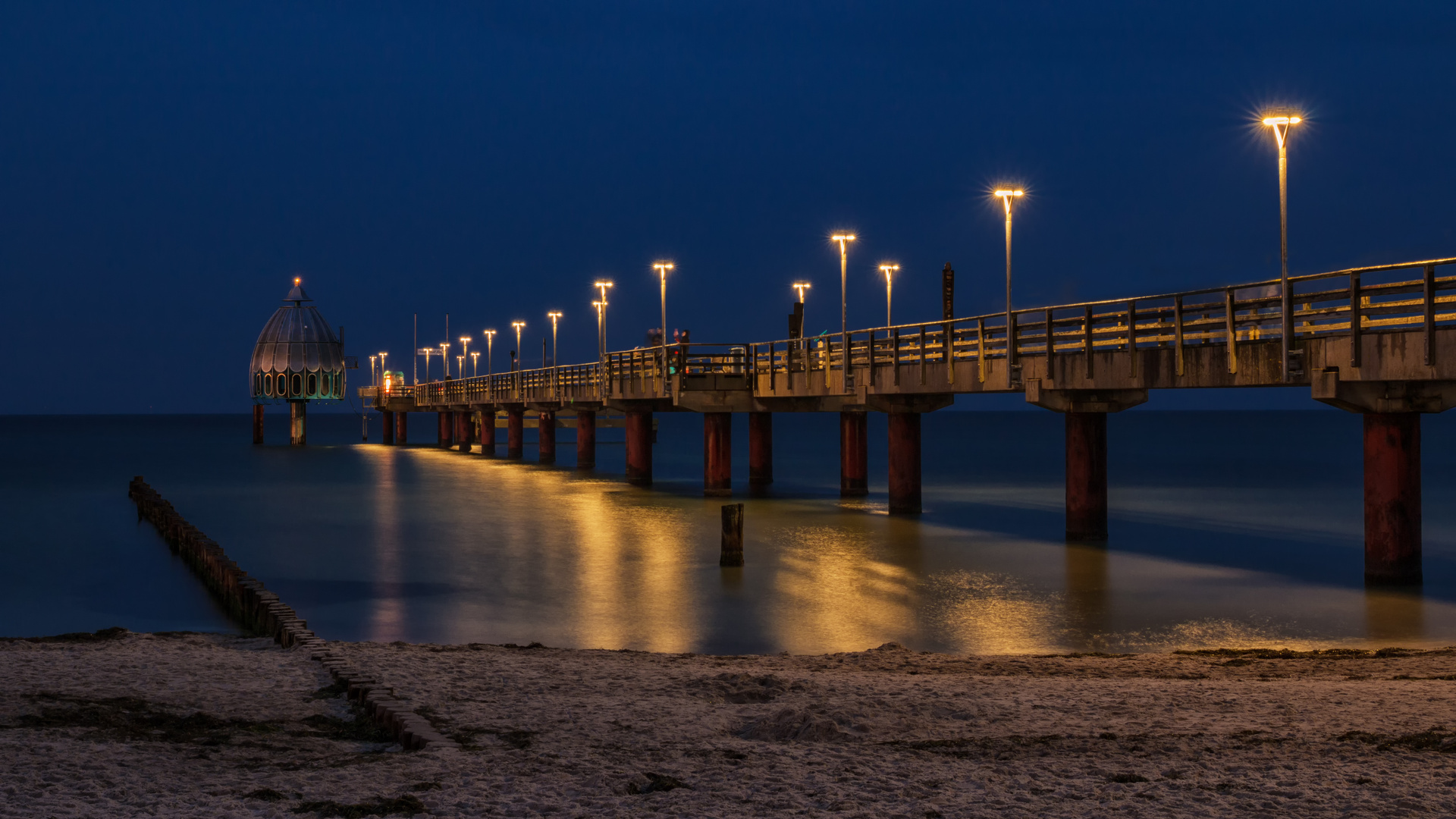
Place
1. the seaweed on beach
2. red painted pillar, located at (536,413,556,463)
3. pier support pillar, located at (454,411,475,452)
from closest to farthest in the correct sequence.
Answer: the seaweed on beach, red painted pillar, located at (536,413,556,463), pier support pillar, located at (454,411,475,452)

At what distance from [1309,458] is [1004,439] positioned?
59.8 meters

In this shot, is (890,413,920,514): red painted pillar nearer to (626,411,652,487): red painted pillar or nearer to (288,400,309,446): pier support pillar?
(626,411,652,487): red painted pillar

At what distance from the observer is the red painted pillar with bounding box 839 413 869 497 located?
4556 cm

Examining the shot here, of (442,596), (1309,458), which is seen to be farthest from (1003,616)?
(1309,458)

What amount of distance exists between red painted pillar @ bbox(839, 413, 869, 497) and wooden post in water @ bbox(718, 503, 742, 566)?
61.1 ft

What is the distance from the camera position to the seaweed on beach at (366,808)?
8078mm

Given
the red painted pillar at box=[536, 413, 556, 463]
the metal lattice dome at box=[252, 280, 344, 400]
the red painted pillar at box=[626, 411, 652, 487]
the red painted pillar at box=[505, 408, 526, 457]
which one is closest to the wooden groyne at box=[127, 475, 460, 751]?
the red painted pillar at box=[626, 411, 652, 487]

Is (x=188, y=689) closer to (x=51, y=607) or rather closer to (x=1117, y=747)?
(x=1117, y=747)

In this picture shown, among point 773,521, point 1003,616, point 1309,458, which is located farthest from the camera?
point 1309,458

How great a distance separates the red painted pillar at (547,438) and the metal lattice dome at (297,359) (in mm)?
47598

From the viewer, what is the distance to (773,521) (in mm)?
36844

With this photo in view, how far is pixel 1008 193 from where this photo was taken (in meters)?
30.6

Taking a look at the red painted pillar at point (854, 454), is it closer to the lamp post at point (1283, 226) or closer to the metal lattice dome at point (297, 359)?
the lamp post at point (1283, 226)

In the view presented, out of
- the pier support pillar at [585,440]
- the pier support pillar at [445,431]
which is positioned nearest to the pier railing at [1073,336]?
the pier support pillar at [585,440]
